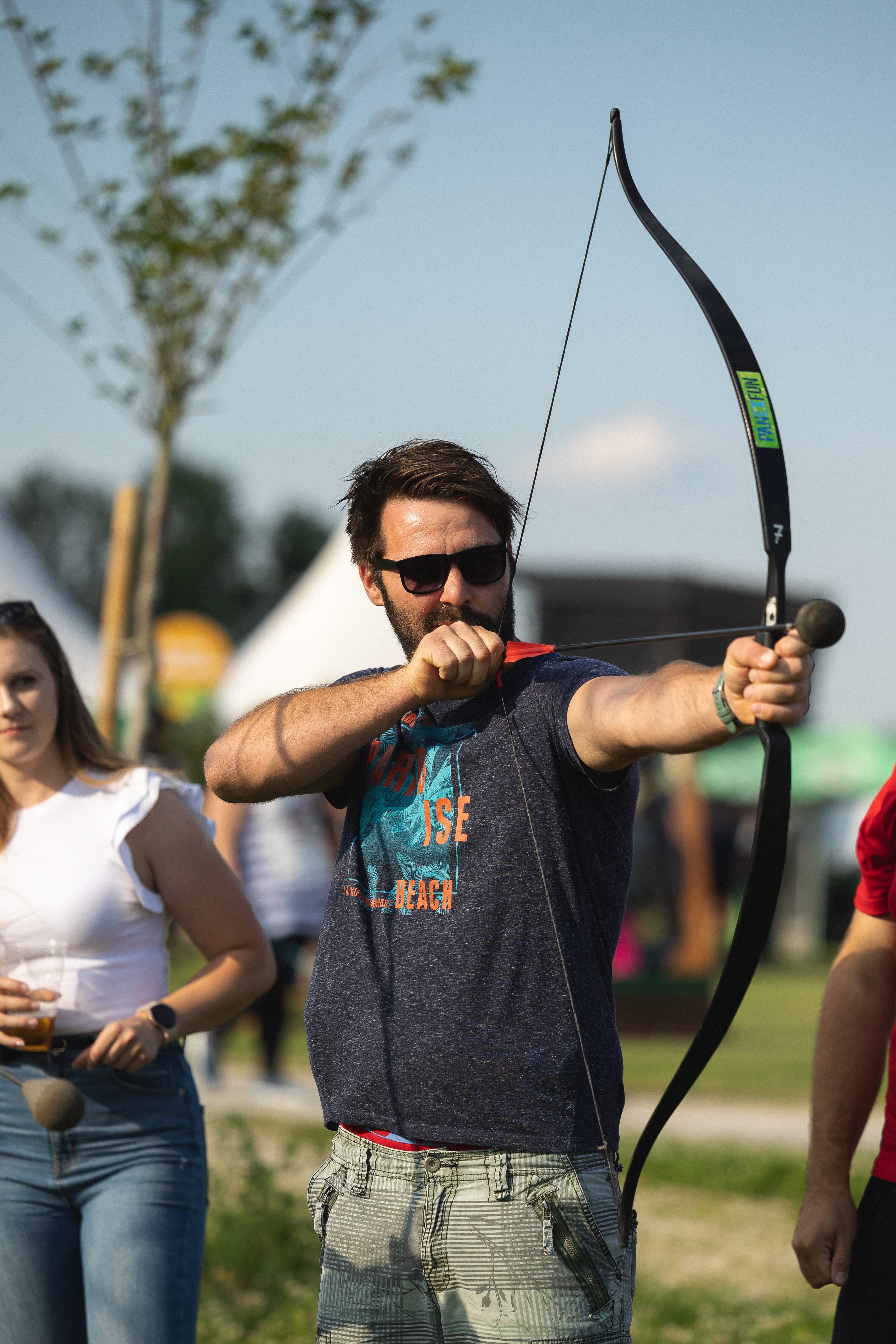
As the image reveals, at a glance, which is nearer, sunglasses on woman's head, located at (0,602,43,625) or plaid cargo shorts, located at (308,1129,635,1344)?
plaid cargo shorts, located at (308,1129,635,1344)

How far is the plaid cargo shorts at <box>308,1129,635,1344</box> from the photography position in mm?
1817

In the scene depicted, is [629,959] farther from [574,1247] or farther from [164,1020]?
[574,1247]

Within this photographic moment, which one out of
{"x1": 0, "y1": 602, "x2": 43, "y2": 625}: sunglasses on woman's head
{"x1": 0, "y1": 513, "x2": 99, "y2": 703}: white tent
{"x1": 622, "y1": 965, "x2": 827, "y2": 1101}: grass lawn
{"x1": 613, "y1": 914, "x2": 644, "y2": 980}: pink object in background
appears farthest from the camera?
{"x1": 0, "y1": 513, "x2": 99, "y2": 703}: white tent

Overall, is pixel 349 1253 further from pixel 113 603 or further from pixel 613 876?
pixel 113 603

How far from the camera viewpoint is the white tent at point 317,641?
350 inches

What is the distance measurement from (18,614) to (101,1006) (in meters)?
0.79

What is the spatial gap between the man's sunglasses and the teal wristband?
55cm

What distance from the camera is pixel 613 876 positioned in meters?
1.96

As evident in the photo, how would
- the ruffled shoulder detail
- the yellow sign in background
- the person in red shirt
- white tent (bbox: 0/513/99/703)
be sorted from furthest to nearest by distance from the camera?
the yellow sign in background → white tent (bbox: 0/513/99/703) → the ruffled shoulder detail → the person in red shirt

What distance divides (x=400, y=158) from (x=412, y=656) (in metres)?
3.36

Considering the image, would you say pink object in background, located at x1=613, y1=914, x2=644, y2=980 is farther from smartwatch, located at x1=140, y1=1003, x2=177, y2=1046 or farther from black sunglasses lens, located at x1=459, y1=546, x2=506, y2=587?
black sunglasses lens, located at x1=459, y1=546, x2=506, y2=587

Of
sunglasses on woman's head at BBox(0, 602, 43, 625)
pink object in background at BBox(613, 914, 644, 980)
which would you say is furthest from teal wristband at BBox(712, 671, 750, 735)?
pink object in background at BBox(613, 914, 644, 980)

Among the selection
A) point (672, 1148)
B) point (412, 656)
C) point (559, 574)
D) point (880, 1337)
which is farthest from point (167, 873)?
point (559, 574)

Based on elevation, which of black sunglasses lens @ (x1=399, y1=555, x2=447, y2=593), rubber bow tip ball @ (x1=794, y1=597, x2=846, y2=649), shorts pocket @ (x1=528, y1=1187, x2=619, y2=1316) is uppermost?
black sunglasses lens @ (x1=399, y1=555, x2=447, y2=593)
